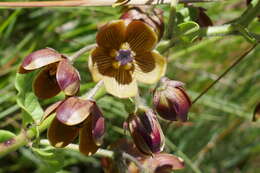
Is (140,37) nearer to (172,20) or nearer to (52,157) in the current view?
(172,20)

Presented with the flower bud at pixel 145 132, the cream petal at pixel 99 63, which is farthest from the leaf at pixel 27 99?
the flower bud at pixel 145 132

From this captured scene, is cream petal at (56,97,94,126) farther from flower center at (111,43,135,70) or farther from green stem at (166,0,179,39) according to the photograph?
green stem at (166,0,179,39)

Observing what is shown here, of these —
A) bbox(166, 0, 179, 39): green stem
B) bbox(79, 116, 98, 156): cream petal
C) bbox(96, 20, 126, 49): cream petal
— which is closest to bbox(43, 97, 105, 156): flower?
bbox(79, 116, 98, 156): cream petal

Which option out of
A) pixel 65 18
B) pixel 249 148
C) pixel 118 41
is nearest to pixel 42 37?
pixel 65 18

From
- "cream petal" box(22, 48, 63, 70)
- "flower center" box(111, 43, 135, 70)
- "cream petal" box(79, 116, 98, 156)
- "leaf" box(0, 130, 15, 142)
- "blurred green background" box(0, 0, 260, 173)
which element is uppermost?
"cream petal" box(22, 48, 63, 70)

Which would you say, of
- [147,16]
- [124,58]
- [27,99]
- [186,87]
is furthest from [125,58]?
[186,87]

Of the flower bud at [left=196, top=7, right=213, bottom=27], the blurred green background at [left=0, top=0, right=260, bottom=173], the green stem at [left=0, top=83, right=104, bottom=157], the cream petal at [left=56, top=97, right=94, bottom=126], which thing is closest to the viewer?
the cream petal at [left=56, top=97, right=94, bottom=126]
